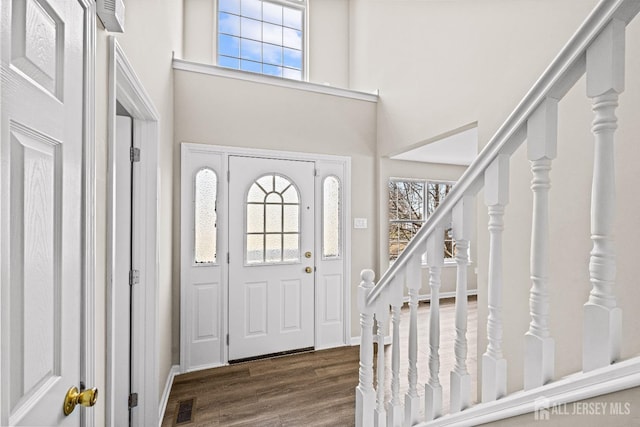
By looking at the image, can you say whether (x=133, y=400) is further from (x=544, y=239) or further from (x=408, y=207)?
(x=408, y=207)

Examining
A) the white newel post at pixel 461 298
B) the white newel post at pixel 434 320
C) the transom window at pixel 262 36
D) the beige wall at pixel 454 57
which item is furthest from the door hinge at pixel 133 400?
the transom window at pixel 262 36

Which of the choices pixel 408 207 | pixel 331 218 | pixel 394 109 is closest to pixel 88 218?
pixel 331 218

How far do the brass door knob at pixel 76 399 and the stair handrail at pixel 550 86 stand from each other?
118cm

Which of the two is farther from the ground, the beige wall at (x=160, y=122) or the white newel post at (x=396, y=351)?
the beige wall at (x=160, y=122)

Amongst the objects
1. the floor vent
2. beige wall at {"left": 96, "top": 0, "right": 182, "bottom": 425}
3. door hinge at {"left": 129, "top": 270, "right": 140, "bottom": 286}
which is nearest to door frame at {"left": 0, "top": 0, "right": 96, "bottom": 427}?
beige wall at {"left": 96, "top": 0, "right": 182, "bottom": 425}

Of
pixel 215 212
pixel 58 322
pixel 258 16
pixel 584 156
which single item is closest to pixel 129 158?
pixel 215 212

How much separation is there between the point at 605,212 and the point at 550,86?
1.08 ft

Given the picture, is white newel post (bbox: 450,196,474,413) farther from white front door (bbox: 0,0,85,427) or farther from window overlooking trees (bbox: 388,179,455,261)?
window overlooking trees (bbox: 388,179,455,261)

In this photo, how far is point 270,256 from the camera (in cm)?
305

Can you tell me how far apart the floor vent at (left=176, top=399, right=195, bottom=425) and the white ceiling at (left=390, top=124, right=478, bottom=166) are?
109 inches

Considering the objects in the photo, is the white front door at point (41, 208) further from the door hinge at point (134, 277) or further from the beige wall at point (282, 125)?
the beige wall at point (282, 125)

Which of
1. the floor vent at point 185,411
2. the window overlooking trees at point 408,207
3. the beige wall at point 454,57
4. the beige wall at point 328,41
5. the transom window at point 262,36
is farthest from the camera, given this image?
the window overlooking trees at point 408,207

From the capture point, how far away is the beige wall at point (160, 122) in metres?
1.12

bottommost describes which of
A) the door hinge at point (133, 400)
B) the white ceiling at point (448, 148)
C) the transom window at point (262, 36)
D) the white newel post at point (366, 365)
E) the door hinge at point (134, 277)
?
the door hinge at point (133, 400)
